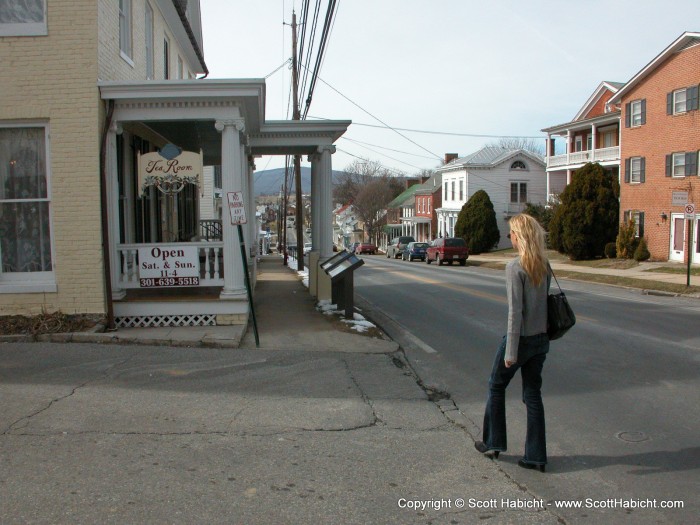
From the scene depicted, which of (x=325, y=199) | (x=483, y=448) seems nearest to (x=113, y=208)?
(x=325, y=199)

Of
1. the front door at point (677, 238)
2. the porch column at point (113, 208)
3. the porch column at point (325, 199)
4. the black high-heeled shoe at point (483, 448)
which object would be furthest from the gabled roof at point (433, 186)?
the black high-heeled shoe at point (483, 448)

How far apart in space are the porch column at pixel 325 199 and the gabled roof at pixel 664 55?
21.2 m

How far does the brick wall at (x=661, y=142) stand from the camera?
98.1ft

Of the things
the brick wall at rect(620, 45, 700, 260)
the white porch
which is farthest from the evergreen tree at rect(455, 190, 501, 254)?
the white porch

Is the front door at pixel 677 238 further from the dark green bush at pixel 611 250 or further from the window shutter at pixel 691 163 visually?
the dark green bush at pixel 611 250

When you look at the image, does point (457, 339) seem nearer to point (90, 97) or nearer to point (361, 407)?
point (361, 407)

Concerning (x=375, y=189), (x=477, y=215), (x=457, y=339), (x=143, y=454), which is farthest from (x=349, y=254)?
(x=375, y=189)

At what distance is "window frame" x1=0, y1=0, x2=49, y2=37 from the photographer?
1002 centimetres

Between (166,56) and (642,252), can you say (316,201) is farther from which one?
(642,252)

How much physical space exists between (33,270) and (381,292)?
11355mm

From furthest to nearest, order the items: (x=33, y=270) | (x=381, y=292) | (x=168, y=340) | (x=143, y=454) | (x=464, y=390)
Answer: (x=381, y=292)
(x=33, y=270)
(x=168, y=340)
(x=464, y=390)
(x=143, y=454)

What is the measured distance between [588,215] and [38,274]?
30873 millimetres

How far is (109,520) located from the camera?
4117 millimetres

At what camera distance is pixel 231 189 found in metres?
11.0
